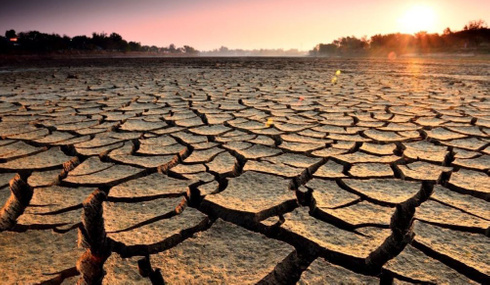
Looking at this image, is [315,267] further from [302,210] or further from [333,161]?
[333,161]

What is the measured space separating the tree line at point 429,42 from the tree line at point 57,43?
1043 inches

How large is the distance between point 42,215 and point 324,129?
1688mm

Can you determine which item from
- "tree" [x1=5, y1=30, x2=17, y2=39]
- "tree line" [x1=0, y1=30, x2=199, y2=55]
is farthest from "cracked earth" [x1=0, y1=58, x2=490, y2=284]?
"tree" [x1=5, y1=30, x2=17, y2=39]

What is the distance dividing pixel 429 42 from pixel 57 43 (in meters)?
32.5

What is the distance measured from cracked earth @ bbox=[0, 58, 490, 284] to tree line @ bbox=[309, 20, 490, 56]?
75.2ft

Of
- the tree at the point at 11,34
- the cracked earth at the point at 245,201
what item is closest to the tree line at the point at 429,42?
the cracked earth at the point at 245,201

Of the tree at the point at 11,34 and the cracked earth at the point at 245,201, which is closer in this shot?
the cracked earth at the point at 245,201

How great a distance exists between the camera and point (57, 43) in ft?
83.5

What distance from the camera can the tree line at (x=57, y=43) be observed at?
20712mm

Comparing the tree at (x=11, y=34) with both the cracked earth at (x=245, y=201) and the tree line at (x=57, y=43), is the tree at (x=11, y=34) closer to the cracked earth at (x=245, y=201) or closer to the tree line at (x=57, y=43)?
the tree line at (x=57, y=43)

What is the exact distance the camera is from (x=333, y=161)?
1541 millimetres

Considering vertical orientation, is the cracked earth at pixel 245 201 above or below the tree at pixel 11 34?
below

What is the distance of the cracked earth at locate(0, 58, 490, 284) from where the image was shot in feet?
2.67

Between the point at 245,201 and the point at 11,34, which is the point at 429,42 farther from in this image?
the point at 11,34
